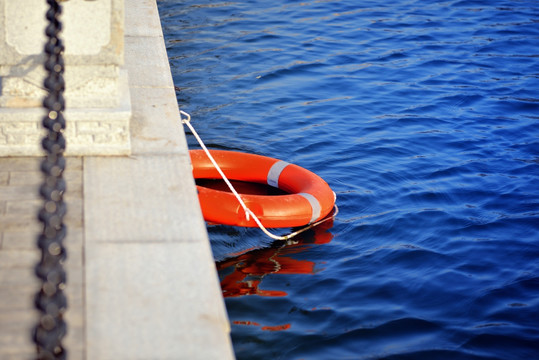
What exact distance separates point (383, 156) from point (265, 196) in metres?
2.21

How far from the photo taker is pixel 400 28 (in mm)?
10922

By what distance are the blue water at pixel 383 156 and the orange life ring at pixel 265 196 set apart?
31 cm

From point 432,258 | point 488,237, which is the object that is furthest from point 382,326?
point 488,237

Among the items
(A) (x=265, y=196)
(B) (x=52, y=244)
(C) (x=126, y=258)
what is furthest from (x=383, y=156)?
(B) (x=52, y=244)

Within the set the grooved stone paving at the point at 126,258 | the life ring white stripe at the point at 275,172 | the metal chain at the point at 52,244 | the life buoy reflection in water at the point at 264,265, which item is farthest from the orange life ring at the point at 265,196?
the metal chain at the point at 52,244

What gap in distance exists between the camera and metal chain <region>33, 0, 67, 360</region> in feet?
6.38

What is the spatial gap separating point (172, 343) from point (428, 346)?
Answer: 7.21 ft

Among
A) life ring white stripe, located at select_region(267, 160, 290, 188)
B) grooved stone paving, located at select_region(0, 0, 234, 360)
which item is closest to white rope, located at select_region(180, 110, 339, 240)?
life ring white stripe, located at select_region(267, 160, 290, 188)

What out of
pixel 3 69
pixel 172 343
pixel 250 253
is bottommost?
pixel 250 253

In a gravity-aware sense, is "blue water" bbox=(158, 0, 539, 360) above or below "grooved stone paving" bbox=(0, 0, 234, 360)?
below

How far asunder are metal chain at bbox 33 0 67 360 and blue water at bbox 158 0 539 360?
207 centimetres

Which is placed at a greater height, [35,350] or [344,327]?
[35,350]

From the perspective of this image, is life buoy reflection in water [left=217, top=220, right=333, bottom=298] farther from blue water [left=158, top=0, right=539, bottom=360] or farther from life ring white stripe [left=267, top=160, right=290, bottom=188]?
life ring white stripe [left=267, top=160, right=290, bottom=188]

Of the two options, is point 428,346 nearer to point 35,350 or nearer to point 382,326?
point 382,326
